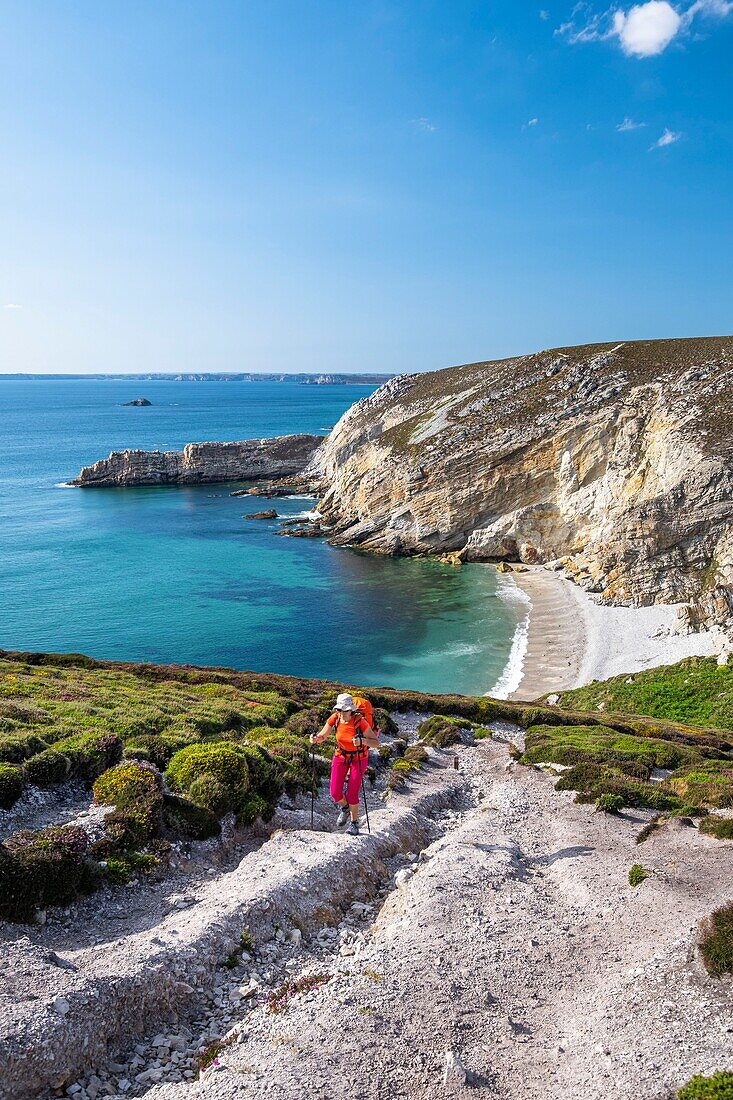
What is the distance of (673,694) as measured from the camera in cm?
3509

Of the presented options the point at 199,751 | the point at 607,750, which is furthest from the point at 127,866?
the point at 607,750

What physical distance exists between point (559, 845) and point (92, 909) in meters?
8.88

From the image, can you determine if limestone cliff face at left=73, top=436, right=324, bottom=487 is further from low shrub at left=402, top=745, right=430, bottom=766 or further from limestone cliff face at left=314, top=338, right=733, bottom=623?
low shrub at left=402, top=745, right=430, bottom=766

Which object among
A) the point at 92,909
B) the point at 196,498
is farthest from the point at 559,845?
the point at 196,498

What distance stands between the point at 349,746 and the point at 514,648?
35.6 metres

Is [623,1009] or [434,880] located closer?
[623,1009]

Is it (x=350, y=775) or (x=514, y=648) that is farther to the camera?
(x=514, y=648)

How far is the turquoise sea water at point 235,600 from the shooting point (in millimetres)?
44500

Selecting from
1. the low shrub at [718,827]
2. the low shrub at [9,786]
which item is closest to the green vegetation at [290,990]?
the low shrub at [9,786]

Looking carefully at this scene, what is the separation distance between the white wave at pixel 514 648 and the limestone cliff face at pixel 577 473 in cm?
602

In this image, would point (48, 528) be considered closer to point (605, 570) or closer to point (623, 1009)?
point (605, 570)

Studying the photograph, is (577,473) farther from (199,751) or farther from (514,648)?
(199,751)

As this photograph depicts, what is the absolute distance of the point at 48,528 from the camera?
265 feet

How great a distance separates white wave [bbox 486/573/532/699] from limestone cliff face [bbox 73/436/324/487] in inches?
2619
